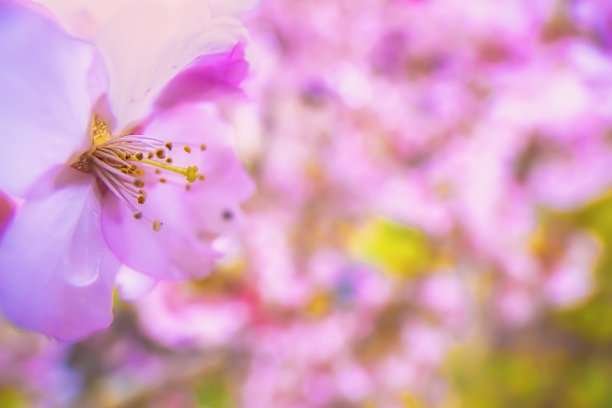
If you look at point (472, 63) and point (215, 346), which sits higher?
point (472, 63)

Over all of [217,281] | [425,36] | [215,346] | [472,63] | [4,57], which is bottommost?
[4,57]

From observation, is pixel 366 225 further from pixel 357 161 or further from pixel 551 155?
pixel 551 155

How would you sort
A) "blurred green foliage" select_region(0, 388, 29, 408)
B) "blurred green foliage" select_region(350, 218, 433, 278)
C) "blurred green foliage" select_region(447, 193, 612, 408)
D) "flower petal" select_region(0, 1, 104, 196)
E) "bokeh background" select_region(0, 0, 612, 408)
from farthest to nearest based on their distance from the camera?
"blurred green foliage" select_region(447, 193, 612, 408), "blurred green foliage" select_region(350, 218, 433, 278), "blurred green foliage" select_region(0, 388, 29, 408), "bokeh background" select_region(0, 0, 612, 408), "flower petal" select_region(0, 1, 104, 196)

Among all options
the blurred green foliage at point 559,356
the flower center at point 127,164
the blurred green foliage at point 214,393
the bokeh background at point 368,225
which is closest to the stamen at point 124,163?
the flower center at point 127,164

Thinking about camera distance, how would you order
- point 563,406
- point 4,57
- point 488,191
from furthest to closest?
point 563,406 < point 488,191 < point 4,57

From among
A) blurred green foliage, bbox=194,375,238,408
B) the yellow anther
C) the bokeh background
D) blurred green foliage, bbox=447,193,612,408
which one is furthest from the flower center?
blurred green foliage, bbox=447,193,612,408

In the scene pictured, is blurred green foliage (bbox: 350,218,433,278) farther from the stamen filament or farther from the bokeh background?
the stamen filament

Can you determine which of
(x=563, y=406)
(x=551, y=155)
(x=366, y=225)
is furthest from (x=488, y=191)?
(x=563, y=406)

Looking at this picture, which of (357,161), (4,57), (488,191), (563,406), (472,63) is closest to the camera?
(4,57)
